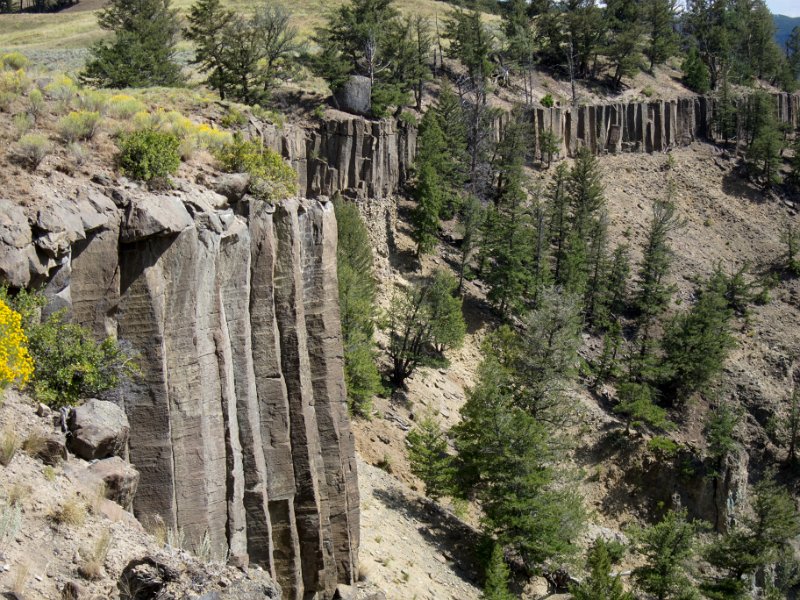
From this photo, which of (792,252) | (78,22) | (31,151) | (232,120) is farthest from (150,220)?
(78,22)

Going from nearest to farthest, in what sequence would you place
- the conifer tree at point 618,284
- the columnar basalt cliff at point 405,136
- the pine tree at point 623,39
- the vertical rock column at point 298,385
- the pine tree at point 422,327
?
the vertical rock column at point 298,385
the pine tree at point 422,327
the columnar basalt cliff at point 405,136
the conifer tree at point 618,284
the pine tree at point 623,39

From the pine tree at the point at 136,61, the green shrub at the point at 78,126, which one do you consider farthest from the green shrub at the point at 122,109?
the pine tree at the point at 136,61

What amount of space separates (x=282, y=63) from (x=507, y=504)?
40.5 metres

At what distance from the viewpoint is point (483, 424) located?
1421 inches

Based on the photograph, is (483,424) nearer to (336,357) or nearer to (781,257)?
(336,357)

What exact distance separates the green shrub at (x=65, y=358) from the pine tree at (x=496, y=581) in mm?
16388

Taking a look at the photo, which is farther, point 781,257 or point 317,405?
point 781,257

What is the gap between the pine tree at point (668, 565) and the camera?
118ft

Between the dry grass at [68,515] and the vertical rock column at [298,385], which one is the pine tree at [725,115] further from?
the dry grass at [68,515]

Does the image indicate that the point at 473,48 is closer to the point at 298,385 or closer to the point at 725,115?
the point at 725,115

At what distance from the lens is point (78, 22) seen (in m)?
97.9

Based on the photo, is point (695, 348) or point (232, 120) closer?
point (232, 120)

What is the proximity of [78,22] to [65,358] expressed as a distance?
94.0m

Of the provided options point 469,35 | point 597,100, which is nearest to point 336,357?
point 469,35
